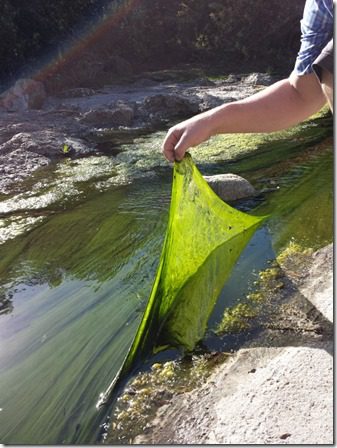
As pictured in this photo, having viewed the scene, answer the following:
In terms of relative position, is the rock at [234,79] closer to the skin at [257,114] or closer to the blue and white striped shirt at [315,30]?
the skin at [257,114]

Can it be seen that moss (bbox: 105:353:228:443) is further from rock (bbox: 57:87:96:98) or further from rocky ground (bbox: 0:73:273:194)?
rock (bbox: 57:87:96:98)

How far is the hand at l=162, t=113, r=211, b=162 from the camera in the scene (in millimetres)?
1894

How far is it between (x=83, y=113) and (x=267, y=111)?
28.0 feet

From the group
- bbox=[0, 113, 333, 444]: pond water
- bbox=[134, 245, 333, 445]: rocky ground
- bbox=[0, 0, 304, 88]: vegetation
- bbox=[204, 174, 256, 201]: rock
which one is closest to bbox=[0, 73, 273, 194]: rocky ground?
bbox=[0, 113, 333, 444]: pond water

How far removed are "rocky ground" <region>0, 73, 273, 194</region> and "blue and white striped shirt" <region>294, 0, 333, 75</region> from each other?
510 cm

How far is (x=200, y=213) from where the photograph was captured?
2879mm

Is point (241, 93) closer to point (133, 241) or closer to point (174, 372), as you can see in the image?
point (133, 241)

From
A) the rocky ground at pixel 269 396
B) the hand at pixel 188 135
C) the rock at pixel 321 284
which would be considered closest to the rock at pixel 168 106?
Answer: the rock at pixel 321 284

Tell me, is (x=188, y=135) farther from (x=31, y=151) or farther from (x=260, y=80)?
(x=260, y=80)

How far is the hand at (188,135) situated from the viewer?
189cm

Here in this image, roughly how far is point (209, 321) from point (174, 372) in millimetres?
481

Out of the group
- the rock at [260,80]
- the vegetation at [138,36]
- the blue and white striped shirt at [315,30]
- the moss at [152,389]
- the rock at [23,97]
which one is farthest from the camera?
the vegetation at [138,36]

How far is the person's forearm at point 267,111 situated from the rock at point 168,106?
333 inches

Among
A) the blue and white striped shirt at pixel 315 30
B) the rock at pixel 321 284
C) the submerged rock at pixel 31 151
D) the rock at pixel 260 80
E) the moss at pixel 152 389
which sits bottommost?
the rock at pixel 321 284
